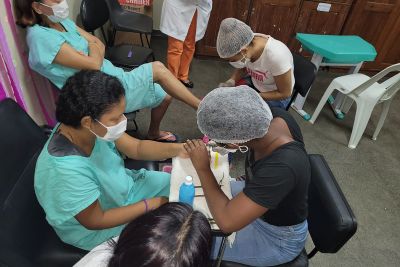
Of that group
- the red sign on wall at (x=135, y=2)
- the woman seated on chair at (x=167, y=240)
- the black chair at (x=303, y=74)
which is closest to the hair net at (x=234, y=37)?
the black chair at (x=303, y=74)

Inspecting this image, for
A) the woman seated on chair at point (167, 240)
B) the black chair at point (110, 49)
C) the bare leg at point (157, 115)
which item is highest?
the woman seated on chair at point (167, 240)

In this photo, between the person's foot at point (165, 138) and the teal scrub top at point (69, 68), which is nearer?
the teal scrub top at point (69, 68)

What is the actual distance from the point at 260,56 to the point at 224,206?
46.4 inches

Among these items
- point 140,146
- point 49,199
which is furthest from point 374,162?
point 49,199

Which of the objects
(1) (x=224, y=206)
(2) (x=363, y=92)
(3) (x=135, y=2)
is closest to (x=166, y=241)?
(1) (x=224, y=206)

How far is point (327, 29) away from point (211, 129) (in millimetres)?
3035

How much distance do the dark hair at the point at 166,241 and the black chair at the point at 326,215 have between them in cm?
61

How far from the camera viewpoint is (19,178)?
1.22m

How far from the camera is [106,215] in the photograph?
1.24 m

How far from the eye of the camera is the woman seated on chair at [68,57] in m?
1.71

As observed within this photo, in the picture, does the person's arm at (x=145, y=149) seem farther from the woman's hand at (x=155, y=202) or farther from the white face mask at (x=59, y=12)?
the white face mask at (x=59, y=12)

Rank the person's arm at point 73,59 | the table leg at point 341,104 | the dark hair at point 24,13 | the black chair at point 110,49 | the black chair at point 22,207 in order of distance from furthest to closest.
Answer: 1. the table leg at point 341,104
2. the black chair at point 110,49
3. the person's arm at point 73,59
4. the dark hair at point 24,13
5. the black chair at point 22,207

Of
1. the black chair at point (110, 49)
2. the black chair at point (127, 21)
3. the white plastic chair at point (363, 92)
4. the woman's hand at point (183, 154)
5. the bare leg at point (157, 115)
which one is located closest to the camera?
the woman's hand at point (183, 154)

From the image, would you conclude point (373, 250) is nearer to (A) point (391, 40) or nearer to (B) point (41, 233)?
(B) point (41, 233)
